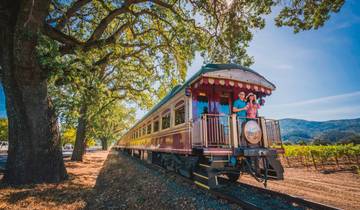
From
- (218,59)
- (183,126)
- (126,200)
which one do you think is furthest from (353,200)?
(218,59)

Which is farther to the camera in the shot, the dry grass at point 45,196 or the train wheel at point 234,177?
the train wheel at point 234,177

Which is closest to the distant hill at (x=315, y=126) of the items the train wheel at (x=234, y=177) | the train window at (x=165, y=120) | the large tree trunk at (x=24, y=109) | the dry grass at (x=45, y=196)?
the train window at (x=165, y=120)

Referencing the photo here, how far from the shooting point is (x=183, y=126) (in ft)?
23.3

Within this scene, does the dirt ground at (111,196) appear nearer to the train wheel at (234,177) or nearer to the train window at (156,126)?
the train wheel at (234,177)

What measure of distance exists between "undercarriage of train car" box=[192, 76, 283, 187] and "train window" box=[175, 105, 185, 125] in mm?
572

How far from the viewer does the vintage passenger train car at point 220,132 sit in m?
5.82

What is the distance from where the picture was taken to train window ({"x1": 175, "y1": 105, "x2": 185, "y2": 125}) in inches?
285

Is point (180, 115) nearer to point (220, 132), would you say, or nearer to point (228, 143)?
point (220, 132)

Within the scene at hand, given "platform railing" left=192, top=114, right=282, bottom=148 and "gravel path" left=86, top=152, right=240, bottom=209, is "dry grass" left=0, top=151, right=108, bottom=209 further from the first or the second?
"platform railing" left=192, top=114, right=282, bottom=148

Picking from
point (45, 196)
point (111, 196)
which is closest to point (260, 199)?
point (111, 196)

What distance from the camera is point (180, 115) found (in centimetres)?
756

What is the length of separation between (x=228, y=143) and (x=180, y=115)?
209 cm

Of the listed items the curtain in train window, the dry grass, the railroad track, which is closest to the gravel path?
the railroad track

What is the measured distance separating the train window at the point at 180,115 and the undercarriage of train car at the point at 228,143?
57 centimetres
